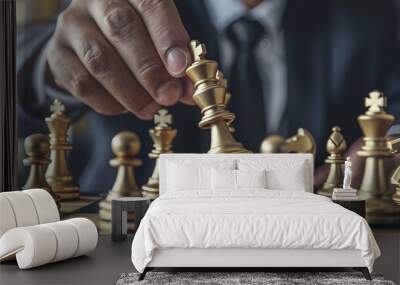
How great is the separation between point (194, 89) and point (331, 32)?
1.57 metres

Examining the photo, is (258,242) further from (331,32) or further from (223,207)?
(331,32)

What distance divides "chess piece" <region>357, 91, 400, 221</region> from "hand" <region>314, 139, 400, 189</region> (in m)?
0.05

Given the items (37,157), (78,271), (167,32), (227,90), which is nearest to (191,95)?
(227,90)

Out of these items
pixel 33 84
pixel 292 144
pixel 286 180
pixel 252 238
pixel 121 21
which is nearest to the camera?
pixel 252 238

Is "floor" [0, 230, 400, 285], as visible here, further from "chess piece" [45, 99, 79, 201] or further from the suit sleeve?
the suit sleeve

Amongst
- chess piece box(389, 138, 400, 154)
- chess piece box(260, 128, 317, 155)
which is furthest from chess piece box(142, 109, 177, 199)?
chess piece box(389, 138, 400, 154)

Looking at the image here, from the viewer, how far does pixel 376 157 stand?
640cm

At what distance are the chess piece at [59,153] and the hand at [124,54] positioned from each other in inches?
12.0

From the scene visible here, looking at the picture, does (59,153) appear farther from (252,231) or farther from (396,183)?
(396,183)

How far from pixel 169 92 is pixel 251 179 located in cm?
142

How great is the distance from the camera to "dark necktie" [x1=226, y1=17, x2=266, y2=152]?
642 cm

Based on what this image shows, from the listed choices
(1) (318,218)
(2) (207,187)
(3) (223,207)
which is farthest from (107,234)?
(1) (318,218)

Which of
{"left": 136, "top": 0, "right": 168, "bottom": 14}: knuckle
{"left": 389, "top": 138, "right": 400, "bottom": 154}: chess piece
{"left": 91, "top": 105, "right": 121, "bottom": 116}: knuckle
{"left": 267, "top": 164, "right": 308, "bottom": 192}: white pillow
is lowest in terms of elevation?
{"left": 267, "top": 164, "right": 308, "bottom": 192}: white pillow

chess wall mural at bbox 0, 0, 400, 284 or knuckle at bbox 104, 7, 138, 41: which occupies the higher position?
knuckle at bbox 104, 7, 138, 41
